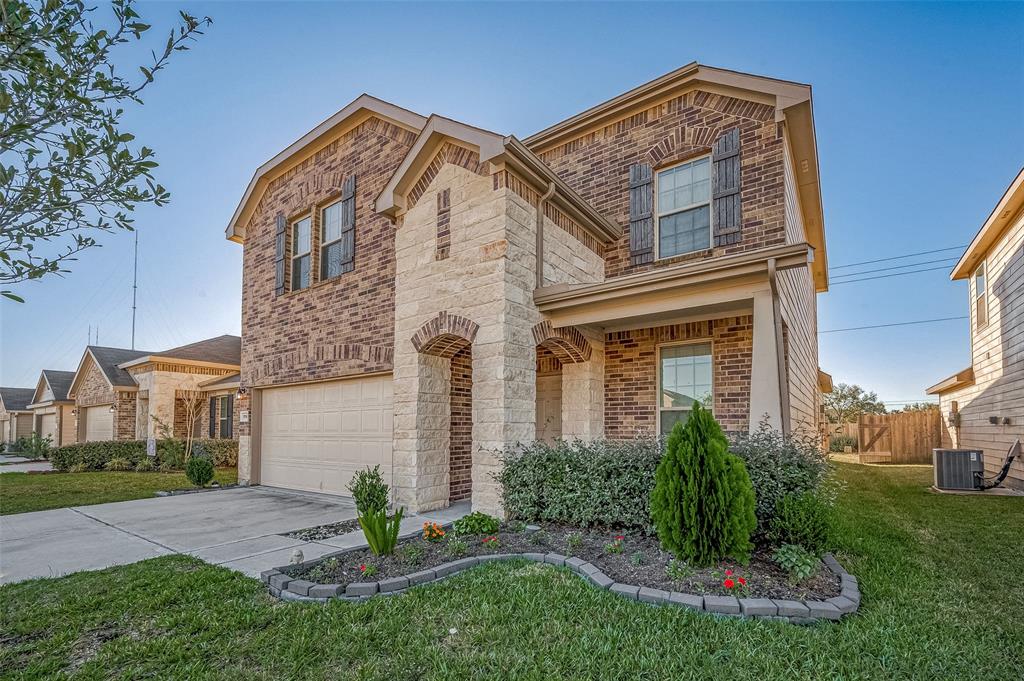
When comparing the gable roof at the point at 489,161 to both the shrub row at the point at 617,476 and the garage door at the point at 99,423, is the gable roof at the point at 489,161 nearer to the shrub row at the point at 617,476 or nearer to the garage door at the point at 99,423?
the shrub row at the point at 617,476

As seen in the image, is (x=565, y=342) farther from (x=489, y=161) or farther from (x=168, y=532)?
(x=168, y=532)

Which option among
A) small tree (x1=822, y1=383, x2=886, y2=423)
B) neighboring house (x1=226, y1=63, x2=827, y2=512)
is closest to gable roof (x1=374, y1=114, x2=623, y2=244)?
neighboring house (x1=226, y1=63, x2=827, y2=512)

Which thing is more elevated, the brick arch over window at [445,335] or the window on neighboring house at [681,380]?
the brick arch over window at [445,335]

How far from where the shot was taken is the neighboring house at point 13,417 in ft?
103

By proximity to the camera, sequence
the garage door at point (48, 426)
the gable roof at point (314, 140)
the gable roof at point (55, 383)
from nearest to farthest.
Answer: the gable roof at point (314, 140), the gable roof at point (55, 383), the garage door at point (48, 426)

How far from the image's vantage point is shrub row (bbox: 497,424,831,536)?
4.88 meters

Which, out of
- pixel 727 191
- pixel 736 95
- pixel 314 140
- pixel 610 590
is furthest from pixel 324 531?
pixel 736 95

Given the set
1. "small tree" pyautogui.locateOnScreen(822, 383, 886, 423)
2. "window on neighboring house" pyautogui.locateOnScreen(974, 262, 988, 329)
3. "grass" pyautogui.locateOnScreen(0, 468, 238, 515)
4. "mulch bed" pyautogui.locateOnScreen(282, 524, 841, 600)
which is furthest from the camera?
"small tree" pyautogui.locateOnScreen(822, 383, 886, 423)

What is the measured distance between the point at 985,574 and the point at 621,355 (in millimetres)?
4854

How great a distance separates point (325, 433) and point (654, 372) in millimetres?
6032

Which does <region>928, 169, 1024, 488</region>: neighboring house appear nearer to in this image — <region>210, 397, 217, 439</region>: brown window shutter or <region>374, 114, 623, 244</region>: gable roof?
<region>374, 114, 623, 244</region>: gable roof

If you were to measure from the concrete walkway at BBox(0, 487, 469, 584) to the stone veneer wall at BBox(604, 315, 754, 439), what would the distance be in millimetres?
2945

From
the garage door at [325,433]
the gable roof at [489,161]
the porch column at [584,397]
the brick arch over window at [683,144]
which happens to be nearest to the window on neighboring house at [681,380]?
the porch column at [584,397]

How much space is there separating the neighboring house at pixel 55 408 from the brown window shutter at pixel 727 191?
26400 millimetres
